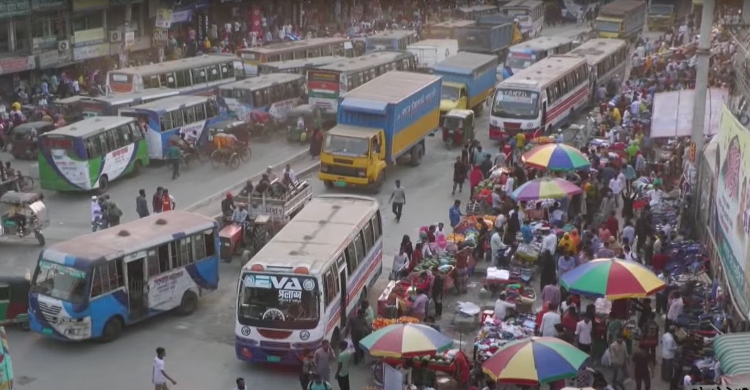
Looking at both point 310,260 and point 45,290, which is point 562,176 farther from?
point 45,290

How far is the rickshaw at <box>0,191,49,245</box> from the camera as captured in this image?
25078 millimetres

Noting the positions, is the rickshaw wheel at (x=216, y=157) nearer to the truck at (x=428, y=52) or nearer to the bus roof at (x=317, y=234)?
the bus roof at (x=317, y=234)

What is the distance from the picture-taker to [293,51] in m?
43.4

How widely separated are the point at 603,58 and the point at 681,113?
44.3ft

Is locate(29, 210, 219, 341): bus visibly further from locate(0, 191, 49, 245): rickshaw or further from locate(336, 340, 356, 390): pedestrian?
locate(0, 191, 49, 245): rickshaw

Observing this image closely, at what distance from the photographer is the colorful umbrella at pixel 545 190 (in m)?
23.5

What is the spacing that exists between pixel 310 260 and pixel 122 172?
45.9 feet

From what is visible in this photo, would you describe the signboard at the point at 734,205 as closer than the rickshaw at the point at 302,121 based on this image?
Yes

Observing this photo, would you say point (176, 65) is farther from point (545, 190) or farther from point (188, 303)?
point (188, 303)

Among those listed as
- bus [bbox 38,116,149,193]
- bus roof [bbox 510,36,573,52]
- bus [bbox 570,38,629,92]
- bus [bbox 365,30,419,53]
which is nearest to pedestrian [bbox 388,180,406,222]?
bus [bbox 38,116,149,193]

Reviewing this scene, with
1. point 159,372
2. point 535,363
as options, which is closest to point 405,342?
point 535,363

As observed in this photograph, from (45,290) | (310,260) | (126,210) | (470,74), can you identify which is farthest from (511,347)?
(470,74)

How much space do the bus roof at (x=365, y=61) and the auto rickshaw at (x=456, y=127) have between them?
4.22m

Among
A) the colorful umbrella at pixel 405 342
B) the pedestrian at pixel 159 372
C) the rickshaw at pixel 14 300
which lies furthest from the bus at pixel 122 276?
the colorful umbrella at pixel 405 342
